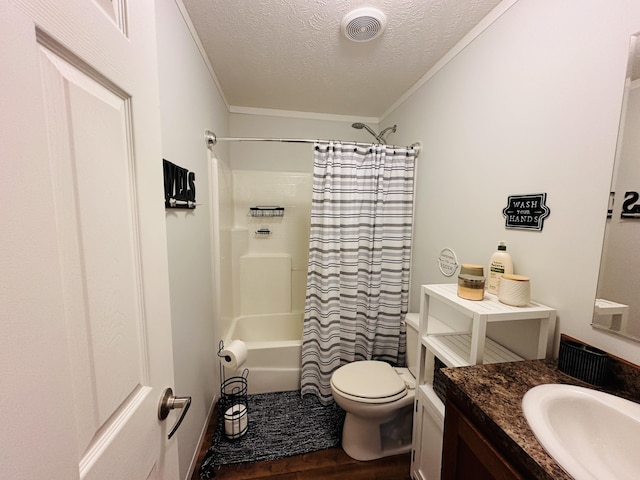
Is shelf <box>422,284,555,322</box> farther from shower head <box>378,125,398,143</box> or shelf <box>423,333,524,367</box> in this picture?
shower head <box>378,125,398,143</box>

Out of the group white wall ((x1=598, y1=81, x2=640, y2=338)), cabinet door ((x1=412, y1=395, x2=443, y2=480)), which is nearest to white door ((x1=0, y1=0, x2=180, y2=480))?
cabinet door ((x1=412, y1=395, x2=443, y2=480))

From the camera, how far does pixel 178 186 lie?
1.18 meters

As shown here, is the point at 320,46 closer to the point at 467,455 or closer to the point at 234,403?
the point at 467,455

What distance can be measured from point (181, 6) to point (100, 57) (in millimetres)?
1120

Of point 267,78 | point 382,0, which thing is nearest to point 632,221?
point 382,0

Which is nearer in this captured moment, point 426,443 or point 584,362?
point 584,362

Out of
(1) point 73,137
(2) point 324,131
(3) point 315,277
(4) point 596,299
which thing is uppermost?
(2) point 324,131

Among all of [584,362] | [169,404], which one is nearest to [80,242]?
[169,404]

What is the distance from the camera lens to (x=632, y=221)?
77cm

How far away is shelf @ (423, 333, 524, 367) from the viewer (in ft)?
3.51

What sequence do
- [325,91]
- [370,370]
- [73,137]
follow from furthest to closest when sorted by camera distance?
1. [325,91]
2. [370,370]
3. [73,137]

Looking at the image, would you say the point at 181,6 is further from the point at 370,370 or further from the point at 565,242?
the point at 370,370

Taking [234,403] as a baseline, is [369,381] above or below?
above

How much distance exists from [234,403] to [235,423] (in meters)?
0.27
